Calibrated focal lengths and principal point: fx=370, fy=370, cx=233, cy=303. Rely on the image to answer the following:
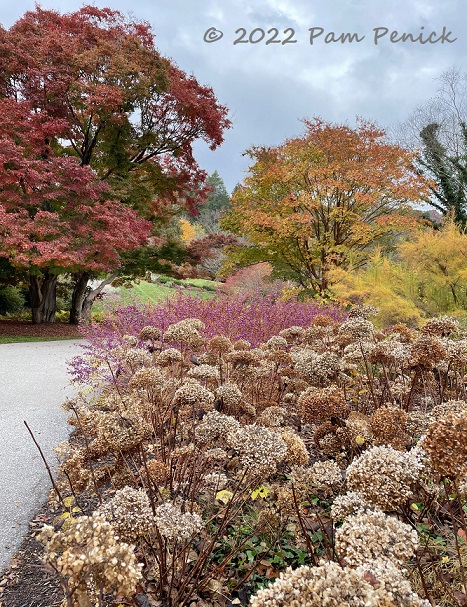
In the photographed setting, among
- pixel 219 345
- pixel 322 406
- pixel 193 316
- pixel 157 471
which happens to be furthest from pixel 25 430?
pixel 322 406

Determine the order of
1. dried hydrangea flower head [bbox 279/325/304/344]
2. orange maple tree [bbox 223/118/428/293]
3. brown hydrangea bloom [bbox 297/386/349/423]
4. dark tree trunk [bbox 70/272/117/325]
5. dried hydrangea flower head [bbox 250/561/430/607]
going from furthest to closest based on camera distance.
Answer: dark tree trunk [bbox 70/272/117/325] < orange maple tree [bbox 223/118/428/293] < dried hydrangea flower head [bbox 279/325/304/344] < brown hydrangea bloom [bbox 297/386/349/423] < dried hydrangea flower head [bbox 250/561/430/607]

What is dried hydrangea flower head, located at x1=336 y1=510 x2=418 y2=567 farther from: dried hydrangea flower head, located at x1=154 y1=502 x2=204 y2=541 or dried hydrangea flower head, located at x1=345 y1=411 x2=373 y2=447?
dried hydrangea flower head, located at x1=345 y1=411 x2=373 y2=447

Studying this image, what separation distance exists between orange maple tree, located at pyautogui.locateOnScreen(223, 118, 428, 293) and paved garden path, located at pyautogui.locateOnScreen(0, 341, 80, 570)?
6407 mm

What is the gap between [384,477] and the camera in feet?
3.04

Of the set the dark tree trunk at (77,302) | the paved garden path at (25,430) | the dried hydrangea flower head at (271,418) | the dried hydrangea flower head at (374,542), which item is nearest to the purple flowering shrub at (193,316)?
the paved garden path at (25,430)

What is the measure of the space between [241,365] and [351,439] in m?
0.97

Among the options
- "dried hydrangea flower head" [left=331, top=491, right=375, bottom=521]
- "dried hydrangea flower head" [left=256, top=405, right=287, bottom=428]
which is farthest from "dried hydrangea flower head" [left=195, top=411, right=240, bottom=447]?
"dried hydrangea flower head" [left=256, top=405, right=287, bottom=428]

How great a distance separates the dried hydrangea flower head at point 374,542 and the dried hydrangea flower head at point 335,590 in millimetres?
74

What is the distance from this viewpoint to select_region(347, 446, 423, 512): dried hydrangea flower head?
0.91 meters

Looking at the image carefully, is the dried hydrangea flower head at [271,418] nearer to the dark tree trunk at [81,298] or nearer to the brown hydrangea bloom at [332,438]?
the brown hydrangea bloom at [332,438]

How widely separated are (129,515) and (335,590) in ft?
2.04

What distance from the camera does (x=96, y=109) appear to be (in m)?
7.27

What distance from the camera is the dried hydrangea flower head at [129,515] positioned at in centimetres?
96

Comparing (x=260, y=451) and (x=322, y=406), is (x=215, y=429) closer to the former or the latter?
(x=260, y=451)
